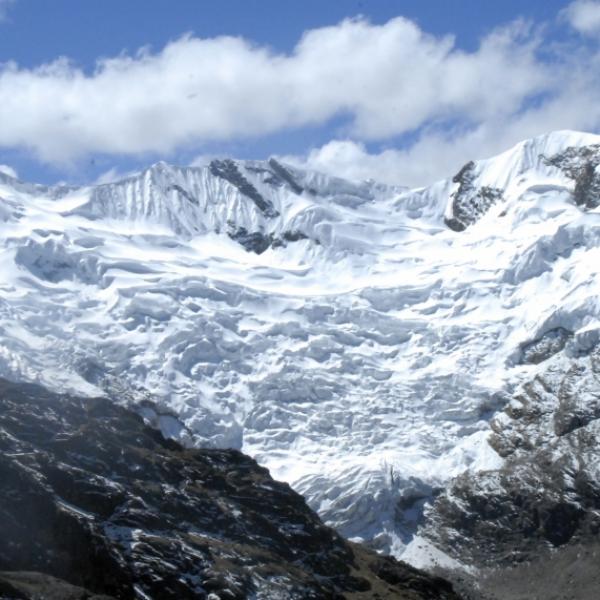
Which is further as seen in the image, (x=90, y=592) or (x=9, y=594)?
(x=90, y=592)

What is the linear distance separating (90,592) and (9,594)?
16.0 metres

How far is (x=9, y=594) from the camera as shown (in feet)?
578

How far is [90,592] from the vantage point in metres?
190
